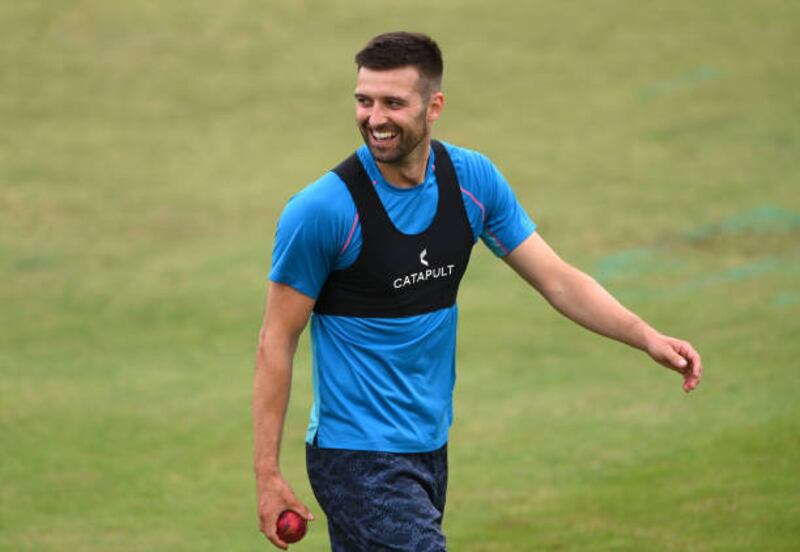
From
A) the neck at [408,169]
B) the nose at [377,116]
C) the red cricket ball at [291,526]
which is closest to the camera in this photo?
the red cricket ball at [291,526]

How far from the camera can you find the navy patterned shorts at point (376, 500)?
5406 mm

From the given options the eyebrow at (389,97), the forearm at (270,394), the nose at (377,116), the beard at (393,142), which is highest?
the eyebrow at (389,97)

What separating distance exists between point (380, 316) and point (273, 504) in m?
0.80

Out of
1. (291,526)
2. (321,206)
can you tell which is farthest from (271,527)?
(321,206)

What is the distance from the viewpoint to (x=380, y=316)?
18.2ft

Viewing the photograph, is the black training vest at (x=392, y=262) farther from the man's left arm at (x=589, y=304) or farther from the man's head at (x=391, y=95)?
the man's left arm at (x=589, y=304)

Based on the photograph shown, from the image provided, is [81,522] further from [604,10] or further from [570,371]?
[604,10]

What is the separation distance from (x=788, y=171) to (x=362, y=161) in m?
16.2

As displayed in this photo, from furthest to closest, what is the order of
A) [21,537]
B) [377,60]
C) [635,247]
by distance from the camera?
[635,247] < [21,537] < [377,60]

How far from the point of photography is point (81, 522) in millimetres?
9898

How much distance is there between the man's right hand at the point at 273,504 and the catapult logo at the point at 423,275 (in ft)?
2.81

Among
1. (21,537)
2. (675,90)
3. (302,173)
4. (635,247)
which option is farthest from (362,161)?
(675,90)

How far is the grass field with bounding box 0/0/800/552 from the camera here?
10227 mm

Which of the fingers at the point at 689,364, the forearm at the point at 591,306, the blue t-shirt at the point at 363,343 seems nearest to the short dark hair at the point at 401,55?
the blue t-shirt at the point at 363,343
